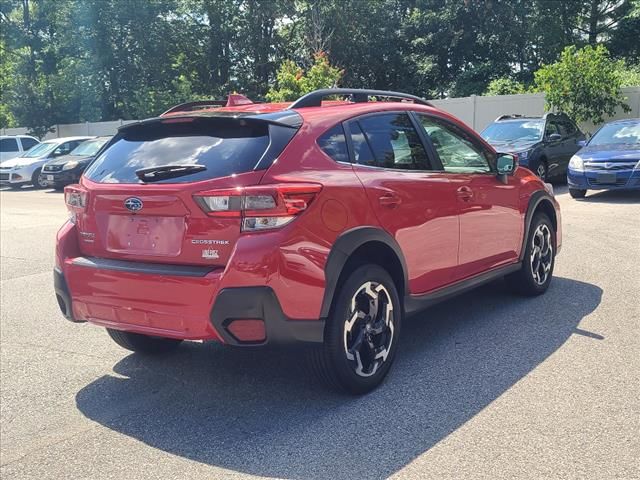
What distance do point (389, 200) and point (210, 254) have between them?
1.24 meters

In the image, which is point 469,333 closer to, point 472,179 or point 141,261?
point 472,179

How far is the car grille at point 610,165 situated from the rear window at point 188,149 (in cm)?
985

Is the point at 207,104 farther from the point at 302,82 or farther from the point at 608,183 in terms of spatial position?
the point at 302,82

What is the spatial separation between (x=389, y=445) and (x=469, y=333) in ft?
6.38

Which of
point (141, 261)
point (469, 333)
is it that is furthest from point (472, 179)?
point (141, 261)

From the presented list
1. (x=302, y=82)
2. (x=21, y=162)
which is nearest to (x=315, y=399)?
(x=302, y=82)

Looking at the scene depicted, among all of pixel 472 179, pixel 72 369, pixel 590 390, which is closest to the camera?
pixel 590 390

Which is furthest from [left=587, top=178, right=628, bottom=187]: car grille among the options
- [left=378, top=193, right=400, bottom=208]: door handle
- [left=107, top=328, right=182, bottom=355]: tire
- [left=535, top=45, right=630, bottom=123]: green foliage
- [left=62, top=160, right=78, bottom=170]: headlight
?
[left=62, top=160, right=78, bottom=170]: headlight

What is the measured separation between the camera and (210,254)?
3.54 m

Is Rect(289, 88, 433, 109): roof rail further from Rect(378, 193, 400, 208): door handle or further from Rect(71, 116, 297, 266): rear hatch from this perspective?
Rect(378, 193, 400, 208): door handle

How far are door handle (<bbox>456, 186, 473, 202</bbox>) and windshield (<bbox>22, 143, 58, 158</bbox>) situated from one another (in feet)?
67.3

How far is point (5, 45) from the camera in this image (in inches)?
1559

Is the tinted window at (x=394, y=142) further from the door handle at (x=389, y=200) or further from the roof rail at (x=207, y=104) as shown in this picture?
the roof rail at (x=207, y=104)

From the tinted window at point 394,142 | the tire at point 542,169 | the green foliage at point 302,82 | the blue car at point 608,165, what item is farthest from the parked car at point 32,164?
the tinted window at point 394,142
